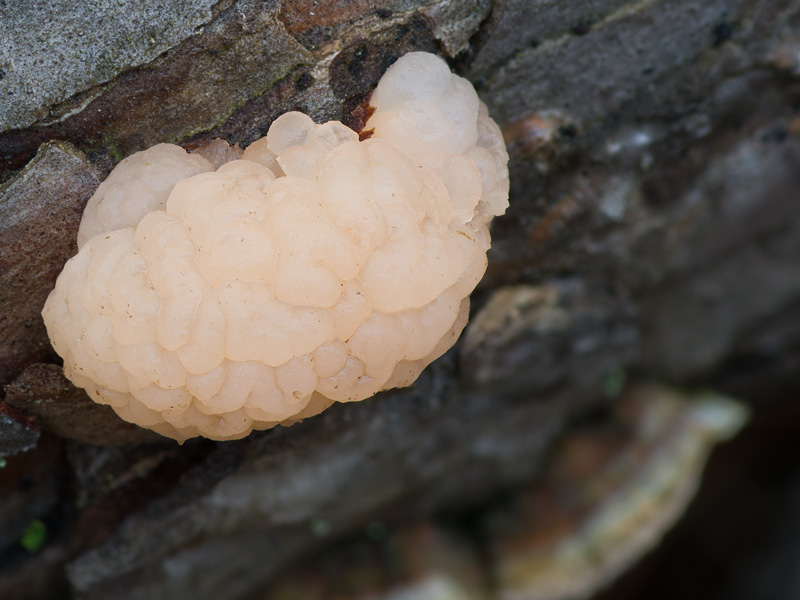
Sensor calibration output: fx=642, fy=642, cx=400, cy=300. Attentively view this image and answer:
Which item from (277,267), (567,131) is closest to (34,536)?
(277,267)

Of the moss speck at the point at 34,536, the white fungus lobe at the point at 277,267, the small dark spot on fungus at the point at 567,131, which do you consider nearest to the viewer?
the white fungus lobe at the point at 277,267

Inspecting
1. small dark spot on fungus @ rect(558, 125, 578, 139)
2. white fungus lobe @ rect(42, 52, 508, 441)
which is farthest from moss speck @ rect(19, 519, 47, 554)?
small dark spot on fungus @ rect(558, 125, 578, 139)

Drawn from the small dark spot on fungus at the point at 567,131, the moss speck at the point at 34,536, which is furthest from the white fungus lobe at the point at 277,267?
the moss speck at the point at 34,536

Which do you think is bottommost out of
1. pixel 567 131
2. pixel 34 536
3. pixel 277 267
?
pixel 34 536

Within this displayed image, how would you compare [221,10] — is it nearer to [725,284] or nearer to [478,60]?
[478,60]

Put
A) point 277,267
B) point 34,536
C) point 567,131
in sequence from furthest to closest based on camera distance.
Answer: point 34,536 → point 567,131 → point 277,267

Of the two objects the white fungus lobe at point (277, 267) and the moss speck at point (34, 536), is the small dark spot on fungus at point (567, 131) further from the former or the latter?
the moss speck at point (34, 536)

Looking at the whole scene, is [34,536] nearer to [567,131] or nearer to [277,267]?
[277,267]

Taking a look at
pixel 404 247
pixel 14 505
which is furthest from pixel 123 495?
pixel 404 247

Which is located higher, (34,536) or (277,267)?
(277,267)
